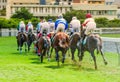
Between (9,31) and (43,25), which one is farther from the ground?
(43,25)

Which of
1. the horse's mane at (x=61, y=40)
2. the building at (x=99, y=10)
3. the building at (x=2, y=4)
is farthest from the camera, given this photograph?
the building at (x=2, y=4)

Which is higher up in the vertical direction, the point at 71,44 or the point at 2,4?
the point at 71,44

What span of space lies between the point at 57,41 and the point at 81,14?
89995 millimetres

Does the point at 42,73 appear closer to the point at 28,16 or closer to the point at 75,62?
the point at 75,62

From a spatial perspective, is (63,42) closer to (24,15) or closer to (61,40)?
(61,40)

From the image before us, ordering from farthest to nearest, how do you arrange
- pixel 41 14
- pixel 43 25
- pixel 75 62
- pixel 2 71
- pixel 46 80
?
pixel 41 14 → pixel 43 25 → pixel 75 62 → pixel 2 71 → pixel 46 80

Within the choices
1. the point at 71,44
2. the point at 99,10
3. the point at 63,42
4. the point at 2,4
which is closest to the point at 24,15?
the point at 99,10

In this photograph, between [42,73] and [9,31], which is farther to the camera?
[9,31]

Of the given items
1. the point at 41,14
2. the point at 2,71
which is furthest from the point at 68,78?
the point at 41,14

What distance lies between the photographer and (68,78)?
48.3 ft

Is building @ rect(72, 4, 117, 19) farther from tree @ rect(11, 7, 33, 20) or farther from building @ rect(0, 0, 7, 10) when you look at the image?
building @ rect(0, 0, 7, 10)

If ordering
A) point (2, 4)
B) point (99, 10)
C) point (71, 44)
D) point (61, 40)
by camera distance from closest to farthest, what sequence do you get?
point (61, 40) → point (71, 44) → point (99, 10) → point (2, 4)

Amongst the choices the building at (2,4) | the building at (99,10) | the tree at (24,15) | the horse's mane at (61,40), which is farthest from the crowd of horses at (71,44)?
the building at (2,4)

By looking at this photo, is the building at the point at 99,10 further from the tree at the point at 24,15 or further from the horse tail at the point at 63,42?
the horse tail at the point at 63,42
